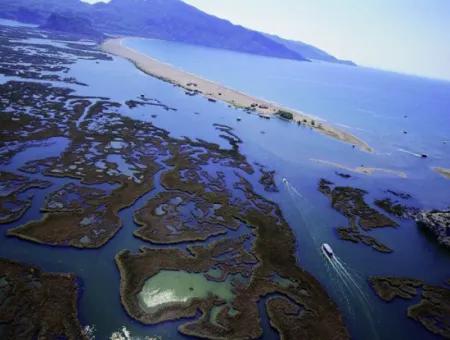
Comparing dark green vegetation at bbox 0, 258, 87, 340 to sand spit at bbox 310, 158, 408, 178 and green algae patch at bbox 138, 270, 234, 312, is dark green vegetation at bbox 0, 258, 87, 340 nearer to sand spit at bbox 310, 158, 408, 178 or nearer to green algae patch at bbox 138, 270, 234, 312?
A: green algae patch at bbox 138, 270, 234, 312

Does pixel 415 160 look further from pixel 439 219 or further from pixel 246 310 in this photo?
pixel 246 310

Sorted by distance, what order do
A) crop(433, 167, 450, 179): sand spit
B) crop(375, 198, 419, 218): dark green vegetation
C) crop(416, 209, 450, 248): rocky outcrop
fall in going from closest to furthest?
crop(416, 209, 450, 248): rocky outcrop → crop(375, 198, 419, 218): dark green vegetation → crop(433, 167, 450, 179): sand spit

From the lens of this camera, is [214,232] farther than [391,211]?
No

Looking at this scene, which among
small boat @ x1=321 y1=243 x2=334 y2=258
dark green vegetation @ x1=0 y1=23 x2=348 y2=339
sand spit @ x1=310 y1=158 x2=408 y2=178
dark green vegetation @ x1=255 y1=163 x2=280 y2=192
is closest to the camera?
dark green vegetation @ x1=0 y1=23 x2=348 y2=339

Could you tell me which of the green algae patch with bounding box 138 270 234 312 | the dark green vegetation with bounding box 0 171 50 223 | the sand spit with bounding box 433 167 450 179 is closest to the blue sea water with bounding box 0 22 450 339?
the dark green vegetation with bounding box 0 171 50 223

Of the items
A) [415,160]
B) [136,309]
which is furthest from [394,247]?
[415,160]
